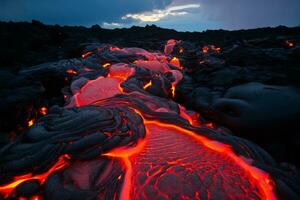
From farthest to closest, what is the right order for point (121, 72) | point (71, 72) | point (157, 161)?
point (71, 72)
point (121, 72)
point (157, 161)

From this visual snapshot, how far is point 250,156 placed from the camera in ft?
8.19

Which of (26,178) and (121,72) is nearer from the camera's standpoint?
(26,178)

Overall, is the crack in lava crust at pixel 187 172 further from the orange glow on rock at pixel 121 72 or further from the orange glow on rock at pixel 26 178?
the orange glow on rock at pixel 121 72

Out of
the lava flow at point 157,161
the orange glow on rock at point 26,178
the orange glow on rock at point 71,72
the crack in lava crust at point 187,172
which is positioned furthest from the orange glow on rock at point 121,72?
the orange glow on rock at point 26,178

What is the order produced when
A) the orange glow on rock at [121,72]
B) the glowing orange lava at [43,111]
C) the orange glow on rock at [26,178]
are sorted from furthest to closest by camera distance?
the orange glow on rock at [121,72]
the glowing orange lava at [43,111]
the orange glow on rock at [26,178]

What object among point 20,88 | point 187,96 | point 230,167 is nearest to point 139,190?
point 230,167

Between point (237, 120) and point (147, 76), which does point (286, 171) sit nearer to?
point (237, 120)

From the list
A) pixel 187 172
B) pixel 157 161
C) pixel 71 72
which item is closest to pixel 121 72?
pixel 71 72

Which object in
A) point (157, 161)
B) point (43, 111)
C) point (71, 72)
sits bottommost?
point (43, 111)

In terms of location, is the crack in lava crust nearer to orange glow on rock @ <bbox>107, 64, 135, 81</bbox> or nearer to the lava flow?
the lava flow

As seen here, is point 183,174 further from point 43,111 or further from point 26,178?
point 43,111

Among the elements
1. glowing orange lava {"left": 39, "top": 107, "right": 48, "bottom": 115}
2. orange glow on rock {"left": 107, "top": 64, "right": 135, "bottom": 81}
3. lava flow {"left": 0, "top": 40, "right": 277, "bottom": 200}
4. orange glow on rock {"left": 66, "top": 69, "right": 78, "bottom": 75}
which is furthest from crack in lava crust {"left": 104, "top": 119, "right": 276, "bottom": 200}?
orange glow on rock {"left": 66, "top": 69, "right": 78, "bottom": 75}

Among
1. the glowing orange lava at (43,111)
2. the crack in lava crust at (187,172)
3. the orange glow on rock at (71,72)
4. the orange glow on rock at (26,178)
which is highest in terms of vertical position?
the orange glow on rock at (71,72)

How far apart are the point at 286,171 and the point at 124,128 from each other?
1.99 m
